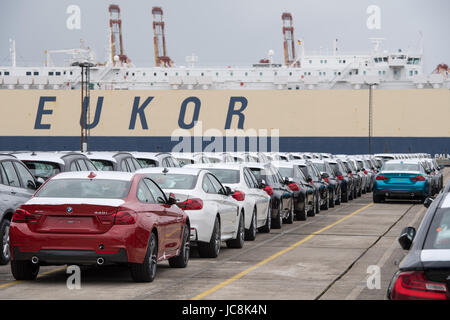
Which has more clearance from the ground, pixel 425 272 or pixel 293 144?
pixel 425 272

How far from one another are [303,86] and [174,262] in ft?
305

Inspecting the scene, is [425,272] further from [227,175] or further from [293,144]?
[293,144]

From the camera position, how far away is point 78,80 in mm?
106312

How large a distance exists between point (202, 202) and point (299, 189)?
29.9 feet

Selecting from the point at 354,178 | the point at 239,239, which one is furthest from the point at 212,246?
the point at 354,178

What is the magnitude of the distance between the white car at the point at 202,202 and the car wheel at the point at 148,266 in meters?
2.18

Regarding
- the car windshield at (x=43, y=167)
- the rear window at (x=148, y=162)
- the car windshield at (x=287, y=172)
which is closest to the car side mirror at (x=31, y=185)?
the car windshield at (x=43, y=167)

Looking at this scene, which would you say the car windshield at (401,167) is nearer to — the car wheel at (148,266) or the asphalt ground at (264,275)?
the asphalt ground at (264,275)

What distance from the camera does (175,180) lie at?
13.0 metres

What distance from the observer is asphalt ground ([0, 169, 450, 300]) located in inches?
367

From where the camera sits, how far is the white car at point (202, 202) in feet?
41.0

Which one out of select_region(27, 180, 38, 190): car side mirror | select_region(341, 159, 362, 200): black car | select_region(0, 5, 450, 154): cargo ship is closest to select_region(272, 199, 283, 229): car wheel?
select_region(27, 180, 38, 190): car side mirror

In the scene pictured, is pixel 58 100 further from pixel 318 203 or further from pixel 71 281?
pixel 71 281
